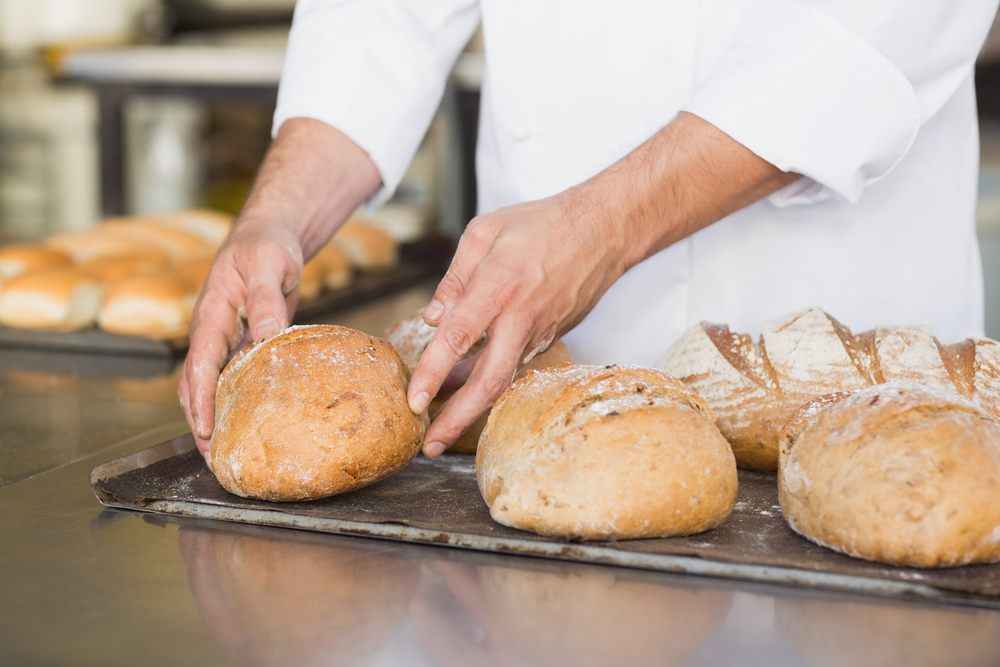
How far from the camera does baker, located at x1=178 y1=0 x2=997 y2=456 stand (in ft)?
4.20

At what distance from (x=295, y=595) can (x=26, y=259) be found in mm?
2148

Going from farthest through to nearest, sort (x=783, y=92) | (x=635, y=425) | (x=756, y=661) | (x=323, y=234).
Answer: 1. (x=323, y=234)
2. (x=783, y=92)
3. (x=635, y=425)
4. (x=756, y=661)

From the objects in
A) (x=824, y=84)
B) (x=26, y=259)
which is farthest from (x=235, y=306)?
(x=26, y=259)

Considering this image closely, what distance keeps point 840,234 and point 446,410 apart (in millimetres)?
837

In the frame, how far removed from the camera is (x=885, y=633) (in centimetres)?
83

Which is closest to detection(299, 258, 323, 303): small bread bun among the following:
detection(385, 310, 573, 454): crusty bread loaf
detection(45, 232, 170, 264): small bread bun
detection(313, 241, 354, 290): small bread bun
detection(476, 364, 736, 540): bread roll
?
detection(313, 241, 354, 290): small bread bun

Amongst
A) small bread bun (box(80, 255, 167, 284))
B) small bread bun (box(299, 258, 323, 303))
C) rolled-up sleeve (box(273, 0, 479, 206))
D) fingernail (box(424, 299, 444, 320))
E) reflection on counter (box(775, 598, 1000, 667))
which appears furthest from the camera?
small bread bun (box(299, 258, 323, 303))

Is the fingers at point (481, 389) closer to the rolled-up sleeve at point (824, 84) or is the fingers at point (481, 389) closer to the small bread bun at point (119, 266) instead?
the rolled-up sleeve at point (824, 84)

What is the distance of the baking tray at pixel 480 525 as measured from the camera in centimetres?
92

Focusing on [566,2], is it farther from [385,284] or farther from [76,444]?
[385,284]

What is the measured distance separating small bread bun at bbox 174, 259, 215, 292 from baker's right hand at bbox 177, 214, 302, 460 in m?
1.06

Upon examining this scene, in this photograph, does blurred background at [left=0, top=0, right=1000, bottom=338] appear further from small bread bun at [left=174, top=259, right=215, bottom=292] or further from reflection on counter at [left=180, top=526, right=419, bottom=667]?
reflection on counter at [left=180, top=526, right=419, bottom=667]

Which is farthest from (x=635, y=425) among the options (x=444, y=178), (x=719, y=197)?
(x=444, y=178)

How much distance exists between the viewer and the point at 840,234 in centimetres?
166
